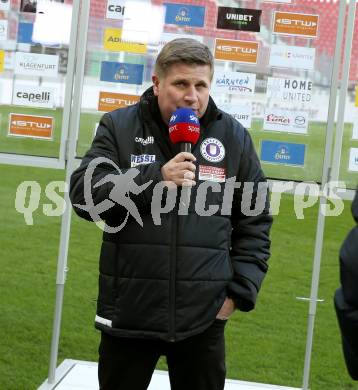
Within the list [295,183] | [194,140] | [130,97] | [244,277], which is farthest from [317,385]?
[194,140]

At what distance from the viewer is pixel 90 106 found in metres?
4.28

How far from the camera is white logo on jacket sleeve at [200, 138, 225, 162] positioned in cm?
278

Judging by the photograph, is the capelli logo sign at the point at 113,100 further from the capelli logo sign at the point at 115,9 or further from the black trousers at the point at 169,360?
the black trousers at the point at 169,360

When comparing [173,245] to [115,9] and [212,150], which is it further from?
[115,9]

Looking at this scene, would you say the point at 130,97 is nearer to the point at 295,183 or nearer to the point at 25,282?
the point at 295,183

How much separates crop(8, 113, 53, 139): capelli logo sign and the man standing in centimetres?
153

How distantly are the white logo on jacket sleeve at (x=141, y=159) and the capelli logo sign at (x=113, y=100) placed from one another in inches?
60.0

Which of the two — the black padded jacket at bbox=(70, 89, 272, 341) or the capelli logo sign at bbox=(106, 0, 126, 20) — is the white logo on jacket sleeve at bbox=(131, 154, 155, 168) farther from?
the capelli logo sign at bbox=(106, 0, 126, 20)

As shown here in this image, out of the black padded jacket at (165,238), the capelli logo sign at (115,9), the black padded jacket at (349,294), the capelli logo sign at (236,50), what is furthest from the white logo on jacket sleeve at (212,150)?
the capelli logo sign at (115,9)

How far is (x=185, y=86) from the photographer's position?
2.70m

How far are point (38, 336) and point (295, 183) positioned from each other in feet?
8.70

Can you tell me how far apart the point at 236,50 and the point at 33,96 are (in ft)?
3.78

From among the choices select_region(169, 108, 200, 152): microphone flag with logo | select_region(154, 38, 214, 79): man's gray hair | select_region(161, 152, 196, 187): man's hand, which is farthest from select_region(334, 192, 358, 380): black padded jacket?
select_region(154, 38, 214, 79): man's gray hair

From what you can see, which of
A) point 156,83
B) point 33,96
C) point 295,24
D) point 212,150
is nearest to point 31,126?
point 33,96
